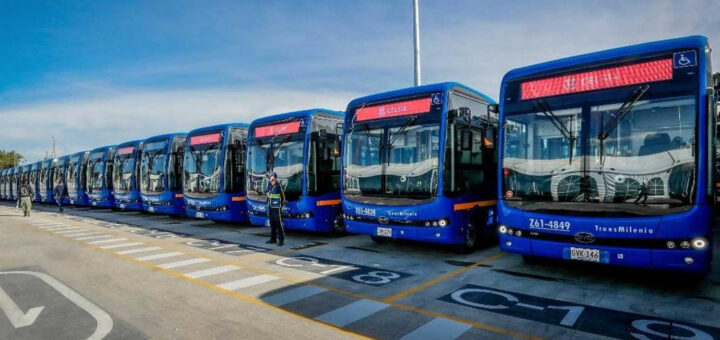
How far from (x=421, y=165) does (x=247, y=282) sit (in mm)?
3948

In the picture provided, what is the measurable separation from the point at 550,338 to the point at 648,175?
2885 mm

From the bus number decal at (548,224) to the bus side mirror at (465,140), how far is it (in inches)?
84.6

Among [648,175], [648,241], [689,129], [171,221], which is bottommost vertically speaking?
[171,221]

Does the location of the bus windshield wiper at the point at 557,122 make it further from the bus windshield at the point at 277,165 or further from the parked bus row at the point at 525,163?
the bus windshield at the point at 277,165

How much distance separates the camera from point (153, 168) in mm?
17688

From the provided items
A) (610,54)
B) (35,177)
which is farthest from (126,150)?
(610,54)

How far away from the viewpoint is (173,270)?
25.7 ft

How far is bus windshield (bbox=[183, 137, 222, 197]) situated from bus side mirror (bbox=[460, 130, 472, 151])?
886cm

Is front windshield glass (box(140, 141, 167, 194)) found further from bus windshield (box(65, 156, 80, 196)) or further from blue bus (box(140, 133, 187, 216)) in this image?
bus windshield (box(65, 156, 80, 196))

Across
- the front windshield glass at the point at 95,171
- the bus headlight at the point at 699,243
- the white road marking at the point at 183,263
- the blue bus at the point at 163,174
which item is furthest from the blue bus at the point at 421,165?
the front windshield glass at the point at 95,171

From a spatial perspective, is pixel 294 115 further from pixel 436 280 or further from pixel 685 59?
pixel 685 59

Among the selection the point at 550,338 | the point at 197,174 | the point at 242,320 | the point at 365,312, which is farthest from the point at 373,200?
the point at 197,174

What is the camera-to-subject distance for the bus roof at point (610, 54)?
575cm

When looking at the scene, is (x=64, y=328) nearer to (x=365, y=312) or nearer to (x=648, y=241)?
(x=365, y=312)
